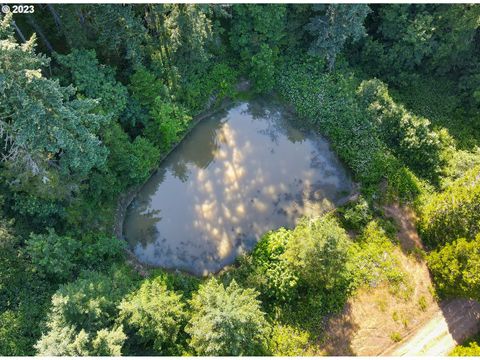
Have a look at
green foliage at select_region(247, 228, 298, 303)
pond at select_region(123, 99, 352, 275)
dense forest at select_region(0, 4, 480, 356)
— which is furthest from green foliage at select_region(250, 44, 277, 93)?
green foliage at select_region(247, 228, 298, 303)

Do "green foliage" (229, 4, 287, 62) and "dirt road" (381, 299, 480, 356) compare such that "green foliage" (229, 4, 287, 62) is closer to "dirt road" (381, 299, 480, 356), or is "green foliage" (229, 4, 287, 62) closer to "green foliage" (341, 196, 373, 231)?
"green foliage" (341, 196, 373, 231)

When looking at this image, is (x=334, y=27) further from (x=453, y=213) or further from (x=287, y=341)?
(x=287, y=341)

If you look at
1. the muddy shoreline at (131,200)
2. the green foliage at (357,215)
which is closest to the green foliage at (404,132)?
the green foliage at (357,215)

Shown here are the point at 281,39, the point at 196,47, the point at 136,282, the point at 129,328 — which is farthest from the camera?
the point at 281,39

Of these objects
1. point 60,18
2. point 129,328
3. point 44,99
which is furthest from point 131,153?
point 129,328

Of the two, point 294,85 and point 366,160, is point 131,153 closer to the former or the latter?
point 294,85

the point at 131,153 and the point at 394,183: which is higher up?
the point at 131,153
